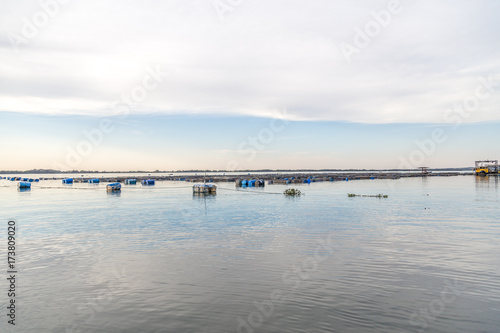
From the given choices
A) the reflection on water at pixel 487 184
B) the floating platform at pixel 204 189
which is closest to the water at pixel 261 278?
the floating platform at pixel 204 189

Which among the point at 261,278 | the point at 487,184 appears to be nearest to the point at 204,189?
the point at 261,278

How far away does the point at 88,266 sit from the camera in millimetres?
22578

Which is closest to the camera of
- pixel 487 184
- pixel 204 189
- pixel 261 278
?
pixel 261 278

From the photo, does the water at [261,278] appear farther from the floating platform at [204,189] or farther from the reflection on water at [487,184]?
the reflection on water at [487,184]

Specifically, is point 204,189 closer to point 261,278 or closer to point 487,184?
point 261,278

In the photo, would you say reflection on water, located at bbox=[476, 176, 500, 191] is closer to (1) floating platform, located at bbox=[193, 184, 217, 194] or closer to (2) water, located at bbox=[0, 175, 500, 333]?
(2) water, located at bbox=[0, 175, 500, 333]

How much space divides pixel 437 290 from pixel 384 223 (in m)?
23.2

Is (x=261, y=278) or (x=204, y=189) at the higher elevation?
(x=204, y=189)

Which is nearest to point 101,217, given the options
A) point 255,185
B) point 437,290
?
point 437,290

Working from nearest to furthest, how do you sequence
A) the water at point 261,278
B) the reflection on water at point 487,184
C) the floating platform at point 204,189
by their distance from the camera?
1. the water at point 261,278
2. the floating platform at point 204,189
3. the reflection on water at point 487,184

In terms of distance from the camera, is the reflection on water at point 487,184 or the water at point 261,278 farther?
the reflection on water at point 487,184

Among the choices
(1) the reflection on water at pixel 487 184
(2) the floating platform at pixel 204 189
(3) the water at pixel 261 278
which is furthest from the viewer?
(1) the reflection on water at pixel 487 184

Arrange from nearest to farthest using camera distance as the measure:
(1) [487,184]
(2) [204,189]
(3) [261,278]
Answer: (3) [261,278] → (2) [204,189] → (1) [487,184]

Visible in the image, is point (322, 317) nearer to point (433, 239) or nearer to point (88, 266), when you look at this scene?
point (88, 266)
